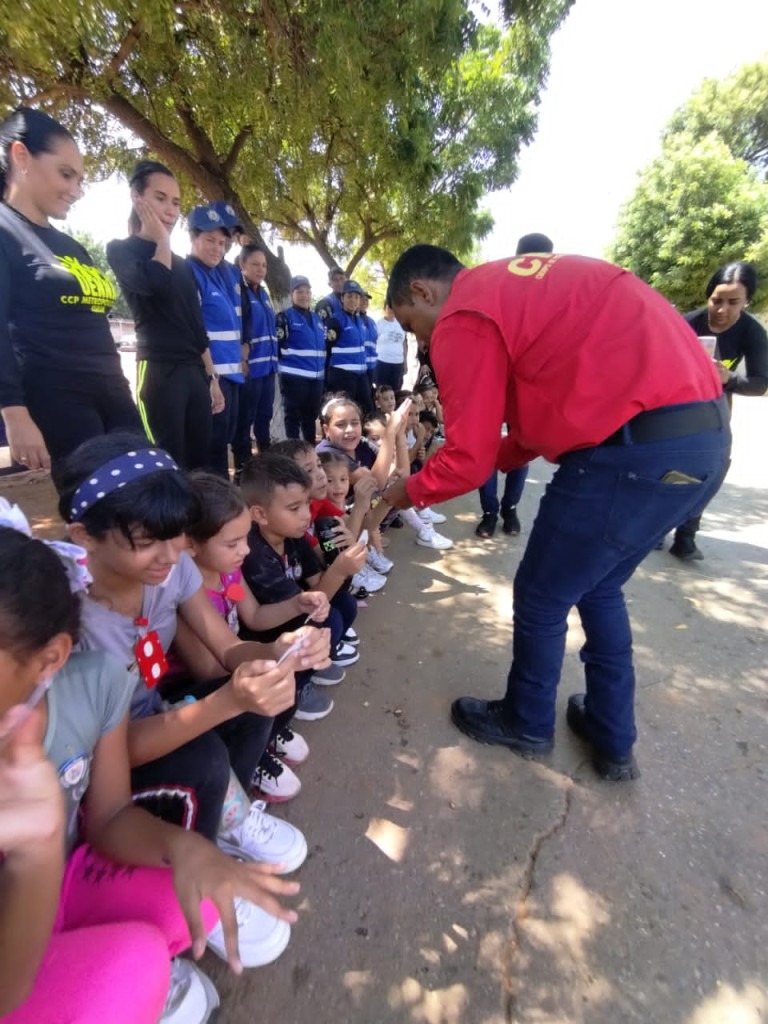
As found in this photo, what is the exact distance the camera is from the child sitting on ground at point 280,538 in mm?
2014

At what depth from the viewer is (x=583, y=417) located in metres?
1.53

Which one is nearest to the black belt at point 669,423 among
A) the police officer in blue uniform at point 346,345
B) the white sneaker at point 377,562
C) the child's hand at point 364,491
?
the child's hand at point 364,491

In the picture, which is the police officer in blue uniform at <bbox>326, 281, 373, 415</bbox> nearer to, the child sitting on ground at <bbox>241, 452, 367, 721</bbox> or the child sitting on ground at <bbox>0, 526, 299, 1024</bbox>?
the child sitting on ground at <bbox>241, 452, 367, 721</bbox>

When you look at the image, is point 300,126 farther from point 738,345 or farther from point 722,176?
point 722,176

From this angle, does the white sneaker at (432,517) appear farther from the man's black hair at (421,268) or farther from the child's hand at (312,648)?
the child's hand at (312,648)

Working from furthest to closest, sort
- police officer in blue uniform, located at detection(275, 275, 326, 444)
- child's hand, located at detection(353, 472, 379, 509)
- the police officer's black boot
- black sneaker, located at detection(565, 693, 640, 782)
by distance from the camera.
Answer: police officer in blue uniform, located at detection(275, 275, 326, 444) < the police officer's black boot < child's hand, located at detection(353, 472, 379, 509) < black sneaker, located at detection(565, 693, 640, 782)

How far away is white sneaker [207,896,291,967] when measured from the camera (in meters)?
1.28

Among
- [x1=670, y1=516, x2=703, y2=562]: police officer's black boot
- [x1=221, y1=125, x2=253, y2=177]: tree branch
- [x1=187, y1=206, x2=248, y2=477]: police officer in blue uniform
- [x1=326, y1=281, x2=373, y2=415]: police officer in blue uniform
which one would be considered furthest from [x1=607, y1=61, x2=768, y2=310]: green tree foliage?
[x1=187, y1=206, x2=248, y2=477]: police officer in blue uniform

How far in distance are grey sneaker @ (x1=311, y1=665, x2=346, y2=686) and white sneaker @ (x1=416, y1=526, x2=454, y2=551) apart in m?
1.68

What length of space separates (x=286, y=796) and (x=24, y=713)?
1166 millimetres

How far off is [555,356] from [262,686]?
4.03ft

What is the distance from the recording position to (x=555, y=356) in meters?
1.55

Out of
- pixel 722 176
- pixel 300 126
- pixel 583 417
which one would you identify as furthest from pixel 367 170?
pixel 722 176

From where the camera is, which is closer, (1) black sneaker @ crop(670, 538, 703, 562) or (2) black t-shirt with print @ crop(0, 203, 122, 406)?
(2) black t-shirt with print @ crop(0, 203, 122, 406)
